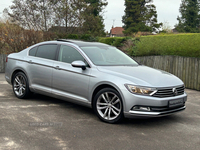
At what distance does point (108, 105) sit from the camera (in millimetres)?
4887

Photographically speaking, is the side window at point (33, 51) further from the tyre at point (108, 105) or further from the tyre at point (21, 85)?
the tyre at point (108, 105)

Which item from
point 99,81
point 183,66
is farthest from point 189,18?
point 99,81

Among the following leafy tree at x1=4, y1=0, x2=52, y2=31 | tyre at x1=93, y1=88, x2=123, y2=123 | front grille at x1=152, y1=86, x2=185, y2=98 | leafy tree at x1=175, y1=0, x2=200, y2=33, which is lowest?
tyre at x1=93, y1=88, x2=123, y2=123

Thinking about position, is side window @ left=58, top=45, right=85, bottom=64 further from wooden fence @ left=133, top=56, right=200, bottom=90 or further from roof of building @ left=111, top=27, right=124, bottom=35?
roof of building @ left=111, top=27, right=124, bottom=35

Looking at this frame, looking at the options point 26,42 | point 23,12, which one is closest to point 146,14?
point 23,12

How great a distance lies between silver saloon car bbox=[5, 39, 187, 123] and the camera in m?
4.53

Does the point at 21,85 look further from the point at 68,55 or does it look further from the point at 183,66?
the point at 183,66

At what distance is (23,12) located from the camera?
94.7 feet

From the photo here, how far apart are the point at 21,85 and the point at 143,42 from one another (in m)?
9.48

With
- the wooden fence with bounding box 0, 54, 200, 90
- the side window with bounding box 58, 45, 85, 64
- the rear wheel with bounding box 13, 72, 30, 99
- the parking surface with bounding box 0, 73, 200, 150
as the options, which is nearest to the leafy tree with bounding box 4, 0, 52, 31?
the wooden fence with bounding box 0, 54, 200, 90

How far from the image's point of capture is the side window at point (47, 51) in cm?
617

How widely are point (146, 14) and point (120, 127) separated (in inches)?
2030

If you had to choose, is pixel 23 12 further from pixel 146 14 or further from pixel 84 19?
pixel 146 14

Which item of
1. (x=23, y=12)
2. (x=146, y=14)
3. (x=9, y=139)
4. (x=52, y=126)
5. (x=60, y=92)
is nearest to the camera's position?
(x=9, y=139)
